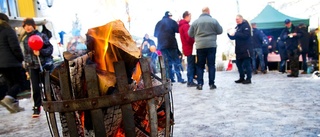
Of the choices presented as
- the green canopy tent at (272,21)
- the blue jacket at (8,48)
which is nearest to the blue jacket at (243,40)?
the blue jacket at (8,48)

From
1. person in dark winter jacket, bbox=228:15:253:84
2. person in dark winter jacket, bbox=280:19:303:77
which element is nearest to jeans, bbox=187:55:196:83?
person in dark winter jacket, bbox=228:15:253:84

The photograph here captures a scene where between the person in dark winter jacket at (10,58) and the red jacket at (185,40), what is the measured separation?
3.61 metres

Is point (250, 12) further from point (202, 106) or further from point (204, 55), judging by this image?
point (202, 106)

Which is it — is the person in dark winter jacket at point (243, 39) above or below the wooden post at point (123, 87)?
above

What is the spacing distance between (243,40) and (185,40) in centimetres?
137

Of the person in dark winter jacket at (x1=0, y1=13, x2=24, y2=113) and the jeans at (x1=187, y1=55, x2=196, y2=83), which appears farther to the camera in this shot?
the jeans at (x1=187, y1=55, x2=196, y2=83)

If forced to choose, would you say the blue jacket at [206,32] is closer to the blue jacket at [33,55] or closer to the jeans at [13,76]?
the blue jacket at [33,55]

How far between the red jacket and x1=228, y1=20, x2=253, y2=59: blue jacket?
0.95 m

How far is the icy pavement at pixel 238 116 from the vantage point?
10.2ft

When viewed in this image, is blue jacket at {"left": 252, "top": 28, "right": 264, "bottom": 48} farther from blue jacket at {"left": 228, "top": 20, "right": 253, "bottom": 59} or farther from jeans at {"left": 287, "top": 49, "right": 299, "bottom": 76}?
blue jacket at {"left": 228, "top": 20, "right": 253, "bottom": 59}

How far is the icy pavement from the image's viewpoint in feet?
10.2

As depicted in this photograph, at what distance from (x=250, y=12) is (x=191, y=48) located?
14.2 metres

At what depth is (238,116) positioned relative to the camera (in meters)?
3.78

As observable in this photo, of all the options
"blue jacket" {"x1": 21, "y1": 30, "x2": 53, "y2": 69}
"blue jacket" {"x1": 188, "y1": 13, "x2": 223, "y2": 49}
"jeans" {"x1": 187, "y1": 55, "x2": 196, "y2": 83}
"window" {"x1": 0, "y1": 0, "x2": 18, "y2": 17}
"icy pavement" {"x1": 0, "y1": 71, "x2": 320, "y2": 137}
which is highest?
"window" {"x1": 0, "y1": 0, "x2": 18, "y2": 17}
